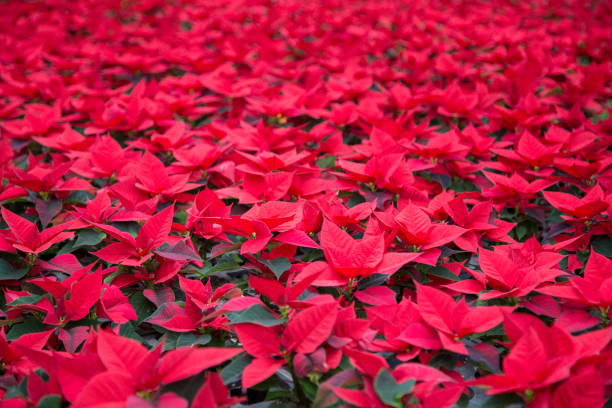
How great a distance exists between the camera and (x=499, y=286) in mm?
950

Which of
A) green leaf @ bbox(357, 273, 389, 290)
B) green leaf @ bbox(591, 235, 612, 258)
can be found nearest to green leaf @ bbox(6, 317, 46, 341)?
green leaf @ bbox(357, 273, 389, 290)

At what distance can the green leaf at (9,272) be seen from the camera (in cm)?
107

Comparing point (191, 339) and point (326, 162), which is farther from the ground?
point (326, 162)

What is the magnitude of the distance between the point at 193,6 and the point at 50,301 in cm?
298

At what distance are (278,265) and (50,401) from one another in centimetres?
47

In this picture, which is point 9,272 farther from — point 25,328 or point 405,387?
point 405,387

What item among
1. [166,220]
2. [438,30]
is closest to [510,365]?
[166,220]

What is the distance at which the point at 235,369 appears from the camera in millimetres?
815

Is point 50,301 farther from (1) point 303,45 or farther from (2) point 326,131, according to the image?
(1) point 303,45

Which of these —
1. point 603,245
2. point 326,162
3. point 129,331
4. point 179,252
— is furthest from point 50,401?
point 603,245

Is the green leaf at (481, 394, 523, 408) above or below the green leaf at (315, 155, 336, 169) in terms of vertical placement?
below

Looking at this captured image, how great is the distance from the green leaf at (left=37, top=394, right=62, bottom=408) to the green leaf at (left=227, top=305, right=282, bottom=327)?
28 cm

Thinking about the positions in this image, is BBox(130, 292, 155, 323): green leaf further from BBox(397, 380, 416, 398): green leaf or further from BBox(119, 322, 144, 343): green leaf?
BBox(397, 380, 416, 398): green leaf

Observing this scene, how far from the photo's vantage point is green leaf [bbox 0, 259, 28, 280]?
107 cm
